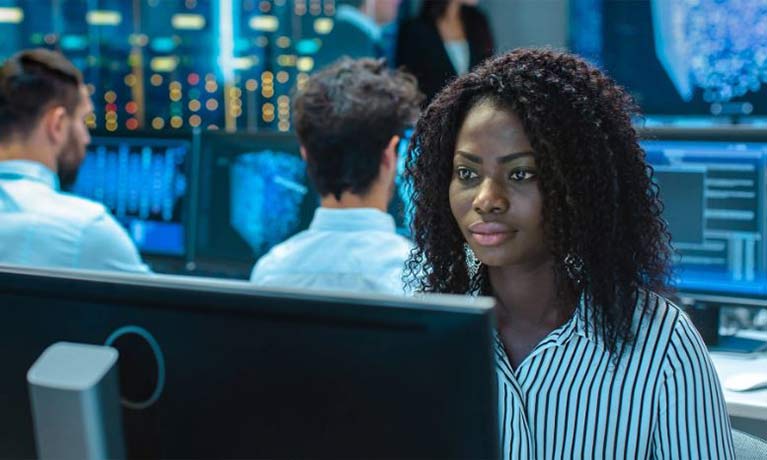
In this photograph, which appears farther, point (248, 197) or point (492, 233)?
point (248, 197)

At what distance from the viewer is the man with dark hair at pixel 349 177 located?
1927 millimetres

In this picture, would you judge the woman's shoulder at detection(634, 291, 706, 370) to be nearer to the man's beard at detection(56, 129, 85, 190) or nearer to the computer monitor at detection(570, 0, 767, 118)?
the man's beard at detection(56, 129, 85, 190)

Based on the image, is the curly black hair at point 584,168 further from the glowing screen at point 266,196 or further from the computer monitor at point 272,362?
the glowing screen at point 266,196

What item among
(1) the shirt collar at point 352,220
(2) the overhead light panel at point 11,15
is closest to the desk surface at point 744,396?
(1) the shirt collar at point 352,220

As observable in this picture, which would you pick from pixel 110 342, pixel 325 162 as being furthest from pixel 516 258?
pixel 325 162

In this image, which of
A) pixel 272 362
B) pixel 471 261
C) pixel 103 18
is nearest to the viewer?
pixel 272 362

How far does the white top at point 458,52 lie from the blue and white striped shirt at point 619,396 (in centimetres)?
308

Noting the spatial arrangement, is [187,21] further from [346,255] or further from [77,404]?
[77,404]

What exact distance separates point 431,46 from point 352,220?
89.2 inches

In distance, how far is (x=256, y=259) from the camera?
8.65ft

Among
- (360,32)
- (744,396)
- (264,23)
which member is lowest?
(744,396)

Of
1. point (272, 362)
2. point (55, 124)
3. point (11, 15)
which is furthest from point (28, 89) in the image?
point (11, 15)

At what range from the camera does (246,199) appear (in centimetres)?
265

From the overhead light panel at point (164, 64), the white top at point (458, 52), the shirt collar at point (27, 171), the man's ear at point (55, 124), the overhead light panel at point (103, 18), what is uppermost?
the overhead light panel at point (103, 18)
